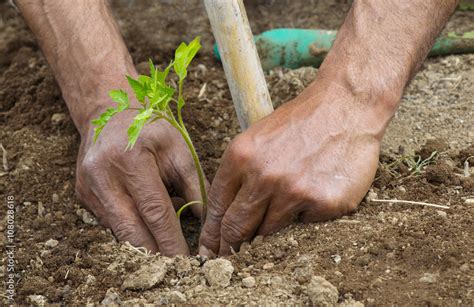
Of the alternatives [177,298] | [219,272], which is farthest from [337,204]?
[177,298]

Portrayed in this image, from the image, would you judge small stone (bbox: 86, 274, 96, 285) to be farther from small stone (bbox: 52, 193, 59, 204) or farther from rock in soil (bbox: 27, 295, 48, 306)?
small stone (bbox: 52, 193, 59, 204)

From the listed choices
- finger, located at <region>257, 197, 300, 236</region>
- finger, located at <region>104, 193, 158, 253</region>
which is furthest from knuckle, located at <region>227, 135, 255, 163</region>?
finger, located at <region>104, 193, 158, 253</region>

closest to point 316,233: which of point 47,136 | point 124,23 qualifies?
point 47,136

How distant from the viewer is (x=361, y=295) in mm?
1781

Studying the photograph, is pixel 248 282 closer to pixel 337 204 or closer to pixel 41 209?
pixel 337 204

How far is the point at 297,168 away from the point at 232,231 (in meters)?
0.27

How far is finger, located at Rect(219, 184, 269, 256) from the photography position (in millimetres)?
2043

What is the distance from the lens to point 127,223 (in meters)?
2.32

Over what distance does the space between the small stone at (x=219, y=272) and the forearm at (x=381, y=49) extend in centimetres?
61

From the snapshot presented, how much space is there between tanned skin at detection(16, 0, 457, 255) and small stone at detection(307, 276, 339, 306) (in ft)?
0.94

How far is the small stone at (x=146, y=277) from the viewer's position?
1.96 meters

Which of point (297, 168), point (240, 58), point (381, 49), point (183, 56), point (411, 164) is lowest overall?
point (411, 164)

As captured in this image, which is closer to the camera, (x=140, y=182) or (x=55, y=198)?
(x=140, y=182)

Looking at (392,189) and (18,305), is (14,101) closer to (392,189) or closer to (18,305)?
(18,305)
